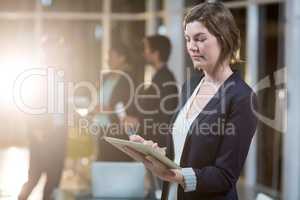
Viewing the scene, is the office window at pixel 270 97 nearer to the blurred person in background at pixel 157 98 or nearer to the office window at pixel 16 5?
the blurred person in background at pixel 157 98

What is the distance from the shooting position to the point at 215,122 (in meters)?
1.85

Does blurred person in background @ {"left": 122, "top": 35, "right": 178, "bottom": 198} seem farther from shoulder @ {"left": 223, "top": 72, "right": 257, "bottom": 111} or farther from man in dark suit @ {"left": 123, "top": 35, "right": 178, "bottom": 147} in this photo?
shoulder @ {"left": 223, "top": 72, "right": 257, "bottom": 111}

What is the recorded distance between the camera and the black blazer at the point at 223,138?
5.93ft

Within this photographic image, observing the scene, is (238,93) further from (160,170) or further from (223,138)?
(160,170)

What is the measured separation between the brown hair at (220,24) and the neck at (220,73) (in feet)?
0.10

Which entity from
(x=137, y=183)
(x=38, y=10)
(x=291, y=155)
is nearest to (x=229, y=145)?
(x=137, y=183)

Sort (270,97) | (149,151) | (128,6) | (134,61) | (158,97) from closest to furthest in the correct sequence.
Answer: (149,151) < (158,97) < (270,97) < (134,61) < (128,6)

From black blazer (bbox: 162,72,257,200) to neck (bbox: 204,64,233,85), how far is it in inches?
1.0

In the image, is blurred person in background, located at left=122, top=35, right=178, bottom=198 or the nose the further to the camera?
blurred person in background, located at left=122, top=35, right=178, bottom=198

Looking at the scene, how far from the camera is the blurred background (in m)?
5.93

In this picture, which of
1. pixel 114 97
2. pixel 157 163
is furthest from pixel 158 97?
pixel 157 163

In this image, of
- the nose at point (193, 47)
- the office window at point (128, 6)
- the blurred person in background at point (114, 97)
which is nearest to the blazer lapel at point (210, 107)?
the nose at point (193, 47)

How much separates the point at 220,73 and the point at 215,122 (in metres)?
0.17

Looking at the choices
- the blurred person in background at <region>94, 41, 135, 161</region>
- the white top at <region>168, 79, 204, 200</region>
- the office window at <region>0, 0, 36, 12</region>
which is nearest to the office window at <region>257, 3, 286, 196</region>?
the blurred person in background at <region>94, 41, 135, 161</region>
